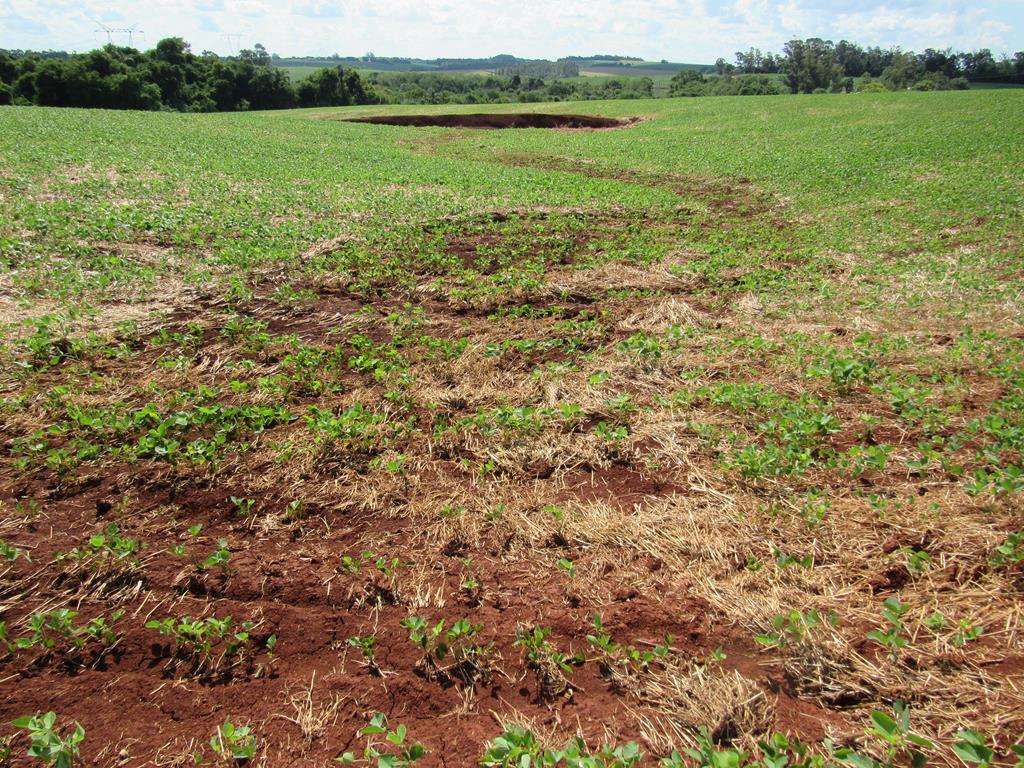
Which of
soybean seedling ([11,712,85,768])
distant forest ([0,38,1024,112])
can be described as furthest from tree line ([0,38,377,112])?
soybean seedling ([11,712,85,768])

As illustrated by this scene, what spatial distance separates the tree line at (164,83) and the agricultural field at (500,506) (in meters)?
67.7

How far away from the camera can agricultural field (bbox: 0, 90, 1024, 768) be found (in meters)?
2.57

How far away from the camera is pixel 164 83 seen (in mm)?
69812

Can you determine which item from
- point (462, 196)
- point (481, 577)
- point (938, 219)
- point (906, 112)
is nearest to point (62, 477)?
point (481, 577)

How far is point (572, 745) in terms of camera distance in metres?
2.41

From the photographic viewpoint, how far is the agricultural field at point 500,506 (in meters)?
2.57

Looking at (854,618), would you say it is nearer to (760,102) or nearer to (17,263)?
Answer: (17,263)

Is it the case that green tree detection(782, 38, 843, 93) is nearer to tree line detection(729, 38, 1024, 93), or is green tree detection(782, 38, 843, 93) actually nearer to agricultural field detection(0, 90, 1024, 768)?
tree line detection(729, 38, 1024, 93)

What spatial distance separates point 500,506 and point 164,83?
8812cm

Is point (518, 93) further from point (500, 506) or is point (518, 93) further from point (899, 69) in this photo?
point (500, 506)

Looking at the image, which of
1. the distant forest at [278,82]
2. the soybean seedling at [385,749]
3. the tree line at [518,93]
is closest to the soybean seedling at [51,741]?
the soybean seedling at [385,749]

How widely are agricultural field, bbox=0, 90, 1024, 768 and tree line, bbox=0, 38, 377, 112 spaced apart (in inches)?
2665

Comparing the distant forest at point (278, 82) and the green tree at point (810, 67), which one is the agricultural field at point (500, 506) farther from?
the green tree at point (810, 67)

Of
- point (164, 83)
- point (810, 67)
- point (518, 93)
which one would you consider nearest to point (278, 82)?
point (164, 83)
